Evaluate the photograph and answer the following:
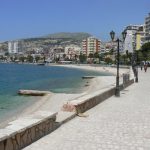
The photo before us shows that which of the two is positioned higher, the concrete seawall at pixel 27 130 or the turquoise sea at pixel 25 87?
the concrete seawall at pixel 27 130

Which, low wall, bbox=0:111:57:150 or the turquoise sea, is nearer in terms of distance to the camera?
low wall, bbox=0:111:57:150

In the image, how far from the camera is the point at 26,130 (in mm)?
8680


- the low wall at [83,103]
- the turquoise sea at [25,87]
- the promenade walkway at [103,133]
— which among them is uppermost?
the low wall at [83,103]

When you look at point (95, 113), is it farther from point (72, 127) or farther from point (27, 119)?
point (27, 119)

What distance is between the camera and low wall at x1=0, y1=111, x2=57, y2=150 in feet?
25.7

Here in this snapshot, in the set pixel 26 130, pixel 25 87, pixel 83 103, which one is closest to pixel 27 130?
pixel 26 130

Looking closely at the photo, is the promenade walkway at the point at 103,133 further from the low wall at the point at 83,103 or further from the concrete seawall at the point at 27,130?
the low wall at the point at 83,103

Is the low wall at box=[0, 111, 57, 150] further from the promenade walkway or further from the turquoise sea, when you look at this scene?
the turquoise sea

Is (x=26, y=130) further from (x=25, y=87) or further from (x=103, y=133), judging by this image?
(x=25, y=87)

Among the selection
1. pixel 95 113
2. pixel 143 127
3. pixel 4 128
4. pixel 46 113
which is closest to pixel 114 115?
pixel 95 113

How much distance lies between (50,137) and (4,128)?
1.83 meters

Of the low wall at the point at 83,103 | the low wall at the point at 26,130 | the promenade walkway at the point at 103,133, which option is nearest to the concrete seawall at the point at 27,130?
the low wall at the point at 26,130

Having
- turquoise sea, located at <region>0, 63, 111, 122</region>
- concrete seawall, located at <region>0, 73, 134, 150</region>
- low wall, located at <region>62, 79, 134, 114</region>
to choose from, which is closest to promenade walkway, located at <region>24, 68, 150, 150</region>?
concrete seawall, located at <region>0, 73, 134, 150</region>

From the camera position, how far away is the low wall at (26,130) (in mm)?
7838
